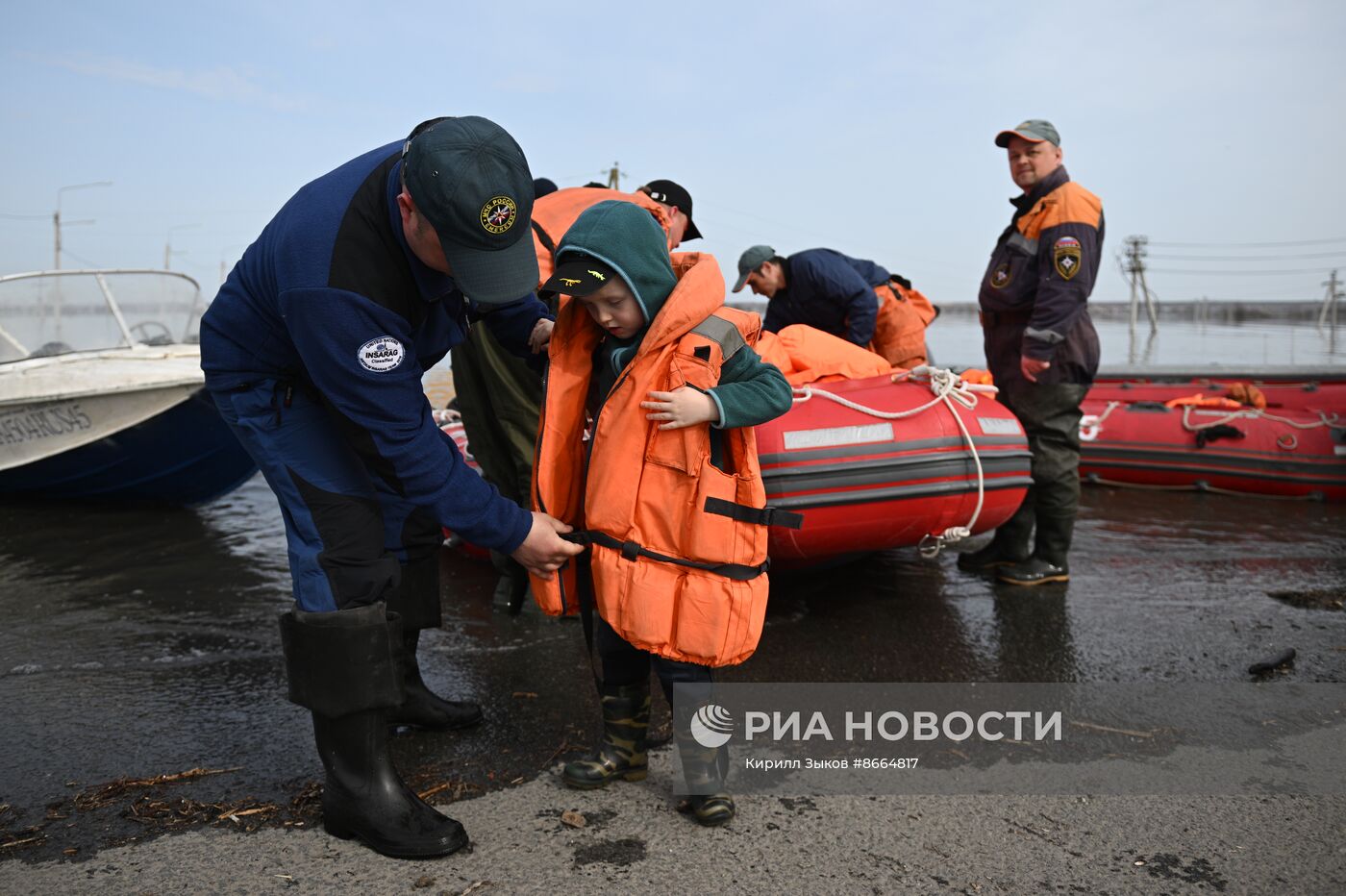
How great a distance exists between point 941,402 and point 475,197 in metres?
2.79

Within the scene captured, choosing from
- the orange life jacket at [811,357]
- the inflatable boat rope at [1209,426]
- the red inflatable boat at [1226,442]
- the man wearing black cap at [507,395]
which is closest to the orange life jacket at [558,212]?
the man wearing black cap at [507,395]

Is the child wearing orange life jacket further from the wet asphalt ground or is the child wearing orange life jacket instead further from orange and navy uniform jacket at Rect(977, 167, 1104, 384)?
orange and navy uniform jacket at Rect(977, 167, 1104, 384)

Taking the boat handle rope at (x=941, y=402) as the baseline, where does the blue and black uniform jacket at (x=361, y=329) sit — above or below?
above

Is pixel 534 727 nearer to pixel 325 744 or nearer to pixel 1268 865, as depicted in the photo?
pixel 325 744

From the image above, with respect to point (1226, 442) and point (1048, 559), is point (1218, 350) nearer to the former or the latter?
point (1226, 442)

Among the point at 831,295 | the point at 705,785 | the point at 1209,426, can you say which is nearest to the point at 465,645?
the point at 705,785

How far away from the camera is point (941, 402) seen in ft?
13.9

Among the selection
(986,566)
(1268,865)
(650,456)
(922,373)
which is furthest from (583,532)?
(986,566)

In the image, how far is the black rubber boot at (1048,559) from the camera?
15.6ft

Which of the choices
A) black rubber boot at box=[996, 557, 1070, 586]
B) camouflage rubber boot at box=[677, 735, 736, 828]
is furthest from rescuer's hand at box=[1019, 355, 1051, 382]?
camouflage rubber boot at box=[677, 735, 736, 828]

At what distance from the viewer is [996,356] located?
510 cm

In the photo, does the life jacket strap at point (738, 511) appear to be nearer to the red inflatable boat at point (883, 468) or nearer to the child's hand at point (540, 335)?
the child's hand at point (540, 335)

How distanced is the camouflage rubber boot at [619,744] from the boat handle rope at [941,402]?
A: 180 cm

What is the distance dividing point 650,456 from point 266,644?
232 cm
